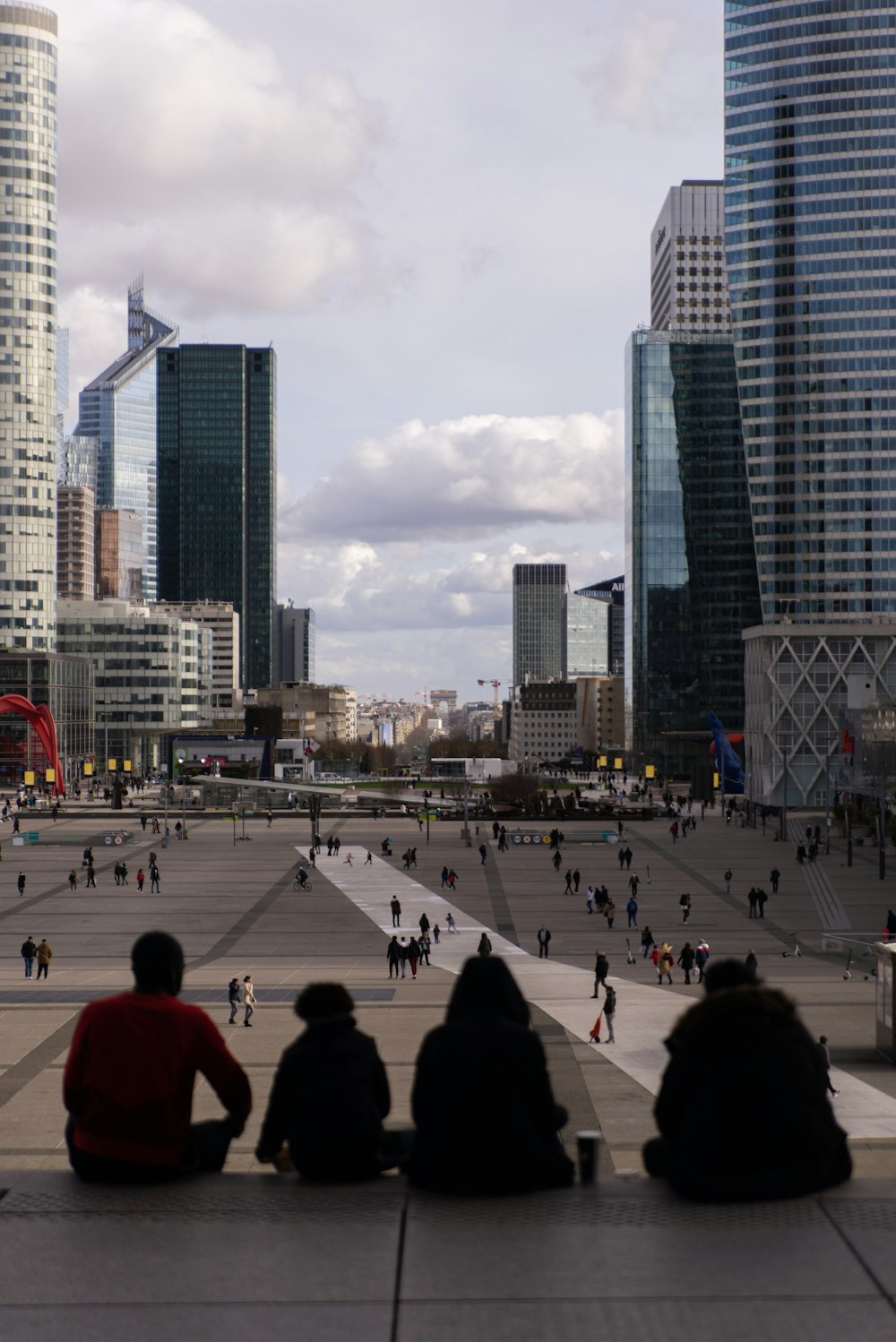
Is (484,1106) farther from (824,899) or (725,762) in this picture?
(725,762)

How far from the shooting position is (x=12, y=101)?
6063 inches

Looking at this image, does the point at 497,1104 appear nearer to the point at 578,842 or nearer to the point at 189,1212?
the point at 189,1212

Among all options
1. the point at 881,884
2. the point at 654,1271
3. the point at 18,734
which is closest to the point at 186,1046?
the point at 654,1271

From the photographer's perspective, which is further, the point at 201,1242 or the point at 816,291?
the point at 816,291

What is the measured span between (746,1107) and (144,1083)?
304 centimetres

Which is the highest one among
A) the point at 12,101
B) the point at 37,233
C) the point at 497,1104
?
the point at 12,101

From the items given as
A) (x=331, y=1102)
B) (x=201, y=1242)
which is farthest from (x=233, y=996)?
(x=201, y=1242)

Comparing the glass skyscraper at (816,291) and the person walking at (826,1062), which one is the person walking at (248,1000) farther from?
the glass skyscraper at (816,291)

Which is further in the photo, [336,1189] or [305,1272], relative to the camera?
[336,1189]

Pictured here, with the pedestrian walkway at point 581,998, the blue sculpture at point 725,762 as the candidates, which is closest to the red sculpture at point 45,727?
the blue sculpture at point 725,762

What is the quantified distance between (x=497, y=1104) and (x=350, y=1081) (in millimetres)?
878

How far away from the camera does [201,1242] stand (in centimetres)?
621

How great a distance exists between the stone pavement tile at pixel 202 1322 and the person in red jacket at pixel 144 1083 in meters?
1.51

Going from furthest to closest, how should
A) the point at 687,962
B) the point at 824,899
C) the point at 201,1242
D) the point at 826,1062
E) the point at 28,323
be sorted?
the point at 28,323, the point at 824,899, the point at 687,962, the point at 826,1062, the point at 201,1242
